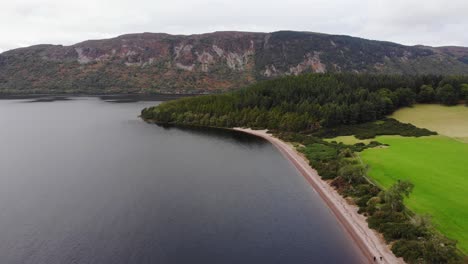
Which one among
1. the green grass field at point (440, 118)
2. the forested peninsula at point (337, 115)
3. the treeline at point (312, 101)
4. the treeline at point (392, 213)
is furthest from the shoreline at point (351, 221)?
the green grass field at point (440, 118)

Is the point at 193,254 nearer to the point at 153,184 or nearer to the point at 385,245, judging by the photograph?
the point at 385,245

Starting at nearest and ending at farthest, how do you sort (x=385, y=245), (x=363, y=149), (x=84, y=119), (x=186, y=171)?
(x=385, y=245) < (x=186, y=171) < (x=363, y=149) < (x=84, y=119)

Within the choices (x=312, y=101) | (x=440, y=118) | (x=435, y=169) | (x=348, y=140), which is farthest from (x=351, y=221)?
(x=440, y=118)

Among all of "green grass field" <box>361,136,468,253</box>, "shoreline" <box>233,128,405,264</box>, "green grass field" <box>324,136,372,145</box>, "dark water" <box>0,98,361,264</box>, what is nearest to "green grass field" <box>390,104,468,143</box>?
"green grass field" <box>361,136,468,253</box>

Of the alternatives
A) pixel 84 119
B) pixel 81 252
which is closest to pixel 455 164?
pixel 81 252

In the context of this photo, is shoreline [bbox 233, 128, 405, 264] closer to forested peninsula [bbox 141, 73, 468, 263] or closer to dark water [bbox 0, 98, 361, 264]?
forested peninsula [bbox 141, 73, 468, 263]

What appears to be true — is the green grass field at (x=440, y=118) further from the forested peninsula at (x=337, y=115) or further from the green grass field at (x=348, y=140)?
the green grass field at (x=348, y=140)

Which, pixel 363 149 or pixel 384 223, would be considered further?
pixel 363 149

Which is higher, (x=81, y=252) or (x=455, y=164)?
(x=455, y=164)
